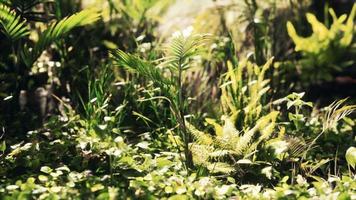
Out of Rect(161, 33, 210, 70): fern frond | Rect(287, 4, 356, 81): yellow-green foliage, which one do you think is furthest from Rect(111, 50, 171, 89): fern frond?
Rect(287, 4, 356, 81): yellow-green foliage

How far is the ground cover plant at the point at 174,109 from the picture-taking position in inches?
116

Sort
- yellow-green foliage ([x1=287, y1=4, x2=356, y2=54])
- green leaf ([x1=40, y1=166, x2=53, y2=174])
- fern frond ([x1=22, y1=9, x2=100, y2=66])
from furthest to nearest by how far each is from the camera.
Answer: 1. yellow-green foliage ([x1=287, y1=4, x2=356, y2=54])
2. fern frond ([x1=22, y1=9, x2=100, y2=66])
3. green leaf ([x1=40, y1=166, x2=53, y2=174])

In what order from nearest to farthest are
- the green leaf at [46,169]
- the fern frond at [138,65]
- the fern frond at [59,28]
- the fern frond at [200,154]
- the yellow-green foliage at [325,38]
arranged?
1. the green leaf at [46,169]
2. the fern frond at [138,65]
3. the fern frond at [200,154]
4. the fern frond at [59,28]
5. the yellow-green foliage at [325,38]

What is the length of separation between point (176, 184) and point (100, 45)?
7.17 ft

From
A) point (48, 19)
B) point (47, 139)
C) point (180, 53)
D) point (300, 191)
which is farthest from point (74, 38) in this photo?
point (300, 191)

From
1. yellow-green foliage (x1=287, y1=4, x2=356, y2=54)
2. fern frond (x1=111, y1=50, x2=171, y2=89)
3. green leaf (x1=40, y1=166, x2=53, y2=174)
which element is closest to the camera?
green leaf (x1=40, y1=166, x2=53, y2=174)

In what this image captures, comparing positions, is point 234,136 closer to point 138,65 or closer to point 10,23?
point 138,65

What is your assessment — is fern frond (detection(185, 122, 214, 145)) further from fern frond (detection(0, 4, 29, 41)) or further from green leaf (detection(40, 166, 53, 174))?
fern frond (detection(0, 4, 29, 41))

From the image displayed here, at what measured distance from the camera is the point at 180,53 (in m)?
2.97

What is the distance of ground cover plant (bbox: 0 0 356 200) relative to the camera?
2.94 m

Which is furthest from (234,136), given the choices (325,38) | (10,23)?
(325,38)

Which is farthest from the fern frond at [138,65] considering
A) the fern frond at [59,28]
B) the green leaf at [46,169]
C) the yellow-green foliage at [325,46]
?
the yellow-green foliage at [325,46]

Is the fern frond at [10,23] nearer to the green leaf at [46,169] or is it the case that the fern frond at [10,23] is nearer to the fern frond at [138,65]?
the fern frond at [138,65]

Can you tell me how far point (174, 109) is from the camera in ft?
10.2
